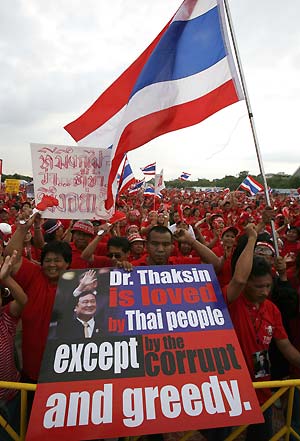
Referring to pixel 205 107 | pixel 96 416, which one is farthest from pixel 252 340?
pixel 205 107

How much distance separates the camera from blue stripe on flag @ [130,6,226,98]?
3.91 metres

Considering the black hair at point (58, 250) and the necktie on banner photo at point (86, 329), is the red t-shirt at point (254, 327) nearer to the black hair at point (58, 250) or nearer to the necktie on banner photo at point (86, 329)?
the necktie on banner photo at point (86, 329)

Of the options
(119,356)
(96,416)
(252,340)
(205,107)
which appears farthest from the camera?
(205,107)

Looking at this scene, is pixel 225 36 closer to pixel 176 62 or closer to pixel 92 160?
pixel 176 62

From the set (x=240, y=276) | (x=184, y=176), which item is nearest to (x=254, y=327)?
(x=240, y=276)

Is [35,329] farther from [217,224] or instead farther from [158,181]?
[158,181]

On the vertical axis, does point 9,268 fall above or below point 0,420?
above

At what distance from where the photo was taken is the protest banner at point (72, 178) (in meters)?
3.80

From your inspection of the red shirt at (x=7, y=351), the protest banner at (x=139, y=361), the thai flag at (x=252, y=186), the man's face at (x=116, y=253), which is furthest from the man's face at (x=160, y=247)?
the thai flag at (x=252, y=186)

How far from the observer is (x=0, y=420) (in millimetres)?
1953

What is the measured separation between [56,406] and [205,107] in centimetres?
319

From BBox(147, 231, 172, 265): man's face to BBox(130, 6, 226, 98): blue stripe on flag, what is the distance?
1705 millimetres

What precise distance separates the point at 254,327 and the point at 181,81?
2.83m

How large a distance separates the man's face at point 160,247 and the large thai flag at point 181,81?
2.56ft
